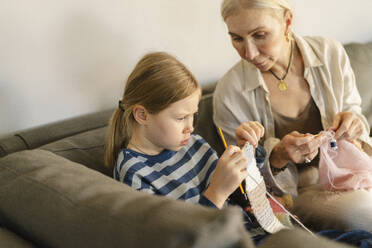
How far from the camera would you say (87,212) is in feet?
2.77

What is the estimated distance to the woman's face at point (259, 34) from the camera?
4.92ft

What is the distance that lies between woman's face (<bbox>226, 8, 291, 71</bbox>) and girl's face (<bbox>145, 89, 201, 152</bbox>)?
0.32m

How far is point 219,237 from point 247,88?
1144 millimetres

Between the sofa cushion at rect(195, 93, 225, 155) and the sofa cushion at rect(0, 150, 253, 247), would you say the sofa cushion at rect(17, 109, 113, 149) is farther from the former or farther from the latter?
the sofa cushion at rect(195, 93, 225, 155)

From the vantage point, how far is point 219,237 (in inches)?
25.1

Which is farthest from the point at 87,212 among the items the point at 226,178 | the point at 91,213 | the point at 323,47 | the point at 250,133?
the point at 323,47

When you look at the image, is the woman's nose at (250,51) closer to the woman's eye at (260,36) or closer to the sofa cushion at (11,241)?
the woman's eye at (260,36)

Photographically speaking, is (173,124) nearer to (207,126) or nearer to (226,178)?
(226,178)

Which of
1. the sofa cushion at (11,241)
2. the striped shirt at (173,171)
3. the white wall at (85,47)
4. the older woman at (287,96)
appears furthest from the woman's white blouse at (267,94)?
the sofa cushion at (11,241)

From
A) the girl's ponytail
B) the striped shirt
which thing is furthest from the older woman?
the girl's ponytail

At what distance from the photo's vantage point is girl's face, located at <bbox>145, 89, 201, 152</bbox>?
1.30 meters

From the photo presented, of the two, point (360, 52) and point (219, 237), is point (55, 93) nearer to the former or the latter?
point (219, 237)

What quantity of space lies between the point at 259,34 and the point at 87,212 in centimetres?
98

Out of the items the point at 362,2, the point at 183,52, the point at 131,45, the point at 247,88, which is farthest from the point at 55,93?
the point at 362,2
